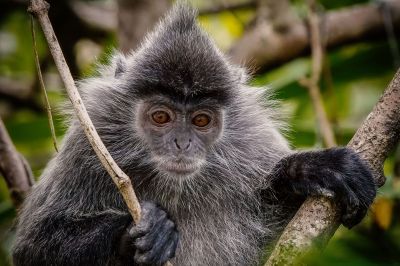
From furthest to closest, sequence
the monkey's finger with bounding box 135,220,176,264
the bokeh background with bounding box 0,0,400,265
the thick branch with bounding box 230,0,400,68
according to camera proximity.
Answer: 1. the thick branch with bounding box 230,0,400,68
2. the bokeh background with bounding box 0,0,400,265
3. the monkey's finger with bounding box 135,220,176,264

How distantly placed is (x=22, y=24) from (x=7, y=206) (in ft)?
10.3

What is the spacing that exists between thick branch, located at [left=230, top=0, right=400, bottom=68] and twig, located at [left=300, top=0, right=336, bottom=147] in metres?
0.41

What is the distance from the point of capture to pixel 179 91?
4039mm

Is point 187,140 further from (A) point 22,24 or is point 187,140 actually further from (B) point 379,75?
(A) point 22,24

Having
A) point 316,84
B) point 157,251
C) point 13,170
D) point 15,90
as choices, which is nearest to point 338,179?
point 157,251

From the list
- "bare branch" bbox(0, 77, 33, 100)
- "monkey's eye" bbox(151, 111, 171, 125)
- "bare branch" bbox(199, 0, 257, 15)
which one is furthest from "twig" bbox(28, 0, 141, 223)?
"bare branch" bbox(199, 0, 257, 15)

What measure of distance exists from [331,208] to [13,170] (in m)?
2.64

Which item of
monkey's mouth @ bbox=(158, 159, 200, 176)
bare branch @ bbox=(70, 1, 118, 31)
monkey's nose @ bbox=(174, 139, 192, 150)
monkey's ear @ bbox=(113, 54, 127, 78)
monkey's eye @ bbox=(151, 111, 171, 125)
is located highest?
bare branch @ bbox=(70, 1, 118, 31)

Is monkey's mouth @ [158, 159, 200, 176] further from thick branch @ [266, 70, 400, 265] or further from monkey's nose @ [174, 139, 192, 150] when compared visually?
thick branch @ [266, 70, 400, 265]

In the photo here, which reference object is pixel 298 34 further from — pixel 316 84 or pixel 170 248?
pixel 170 248

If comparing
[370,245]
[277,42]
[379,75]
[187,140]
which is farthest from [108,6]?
[370,245]

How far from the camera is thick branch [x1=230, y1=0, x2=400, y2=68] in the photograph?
22.3ft

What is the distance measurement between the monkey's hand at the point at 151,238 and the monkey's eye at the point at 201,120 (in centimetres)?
81

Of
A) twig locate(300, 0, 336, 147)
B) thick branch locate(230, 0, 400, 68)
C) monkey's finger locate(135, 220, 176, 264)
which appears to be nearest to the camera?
monkey's finger locate(135, 220, 176, 264)
